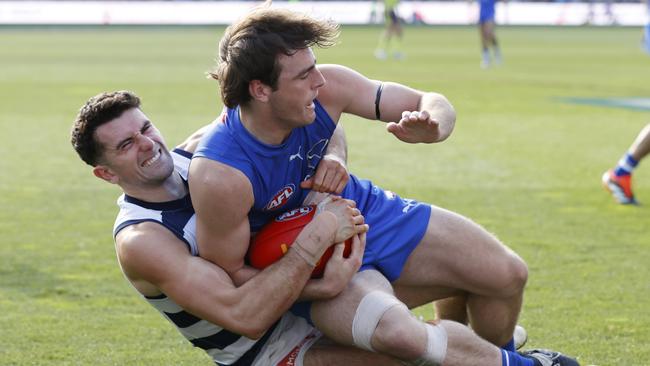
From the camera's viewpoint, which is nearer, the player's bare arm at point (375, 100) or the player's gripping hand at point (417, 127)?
the player's gripping hand at point (417, 127)

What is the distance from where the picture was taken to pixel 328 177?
495cm

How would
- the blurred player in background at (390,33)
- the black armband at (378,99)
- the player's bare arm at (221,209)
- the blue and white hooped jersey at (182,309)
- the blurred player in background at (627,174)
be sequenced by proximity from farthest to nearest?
the blurred player in background at (390,33)
the blurred player in background at (627,174)
the black armband at (378,99)
the blue and white hooped jersey at (182,309)
the player's bare arm at (221,209)

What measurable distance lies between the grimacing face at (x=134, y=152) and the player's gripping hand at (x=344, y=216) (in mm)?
697

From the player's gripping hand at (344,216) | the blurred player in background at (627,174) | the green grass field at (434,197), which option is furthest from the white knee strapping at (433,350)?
the blurred player in background at (627,174)

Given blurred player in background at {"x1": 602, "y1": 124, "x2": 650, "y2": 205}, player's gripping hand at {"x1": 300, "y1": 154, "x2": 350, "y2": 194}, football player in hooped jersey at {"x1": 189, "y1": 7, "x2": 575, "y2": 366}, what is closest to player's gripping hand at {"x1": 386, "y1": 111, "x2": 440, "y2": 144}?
football player in hooped jersey at {"x1": 189, "y1": 7, "x2": 575, "y2": 366}

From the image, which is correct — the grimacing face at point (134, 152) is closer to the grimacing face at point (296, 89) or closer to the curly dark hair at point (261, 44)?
the curly dark hair at point (261, 44)

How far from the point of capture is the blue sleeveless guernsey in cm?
472

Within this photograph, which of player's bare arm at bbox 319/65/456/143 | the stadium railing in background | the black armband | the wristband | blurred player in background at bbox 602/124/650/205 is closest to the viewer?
the wristband

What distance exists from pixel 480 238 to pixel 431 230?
228 mm

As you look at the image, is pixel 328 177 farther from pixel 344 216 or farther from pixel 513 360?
pixel 513 360

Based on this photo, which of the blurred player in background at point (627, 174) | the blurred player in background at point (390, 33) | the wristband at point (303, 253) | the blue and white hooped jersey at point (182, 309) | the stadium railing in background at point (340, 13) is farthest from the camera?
the stadium railing in background at point (340, 13)

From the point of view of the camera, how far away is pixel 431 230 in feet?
17.1

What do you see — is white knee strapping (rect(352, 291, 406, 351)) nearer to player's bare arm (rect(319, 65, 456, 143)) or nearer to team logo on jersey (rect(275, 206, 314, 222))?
team logo on jersey (rect(275, 206, 314, 222))

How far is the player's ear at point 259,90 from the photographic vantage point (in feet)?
15.5
